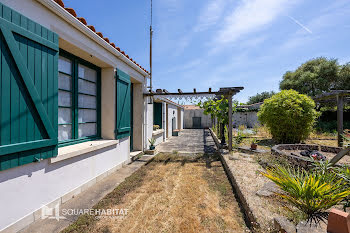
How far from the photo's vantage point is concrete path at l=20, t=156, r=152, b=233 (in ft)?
7.26

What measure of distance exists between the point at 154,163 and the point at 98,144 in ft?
7.48

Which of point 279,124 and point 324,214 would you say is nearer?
point 324,214

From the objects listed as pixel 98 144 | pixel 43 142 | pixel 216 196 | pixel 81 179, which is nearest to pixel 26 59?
pixel 43 142

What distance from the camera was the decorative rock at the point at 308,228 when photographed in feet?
5.63

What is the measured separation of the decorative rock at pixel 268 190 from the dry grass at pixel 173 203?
0.54 metres

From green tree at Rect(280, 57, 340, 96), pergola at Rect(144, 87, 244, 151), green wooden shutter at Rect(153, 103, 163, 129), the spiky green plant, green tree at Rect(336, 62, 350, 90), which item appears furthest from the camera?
green tree at Rect(280, 57, 340, 96)

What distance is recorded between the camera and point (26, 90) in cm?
223

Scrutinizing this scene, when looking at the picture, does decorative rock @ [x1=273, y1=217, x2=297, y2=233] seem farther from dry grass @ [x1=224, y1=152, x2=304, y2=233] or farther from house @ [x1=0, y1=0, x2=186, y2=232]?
house @ [x1=0, y1=0, x2=186, y2=232]

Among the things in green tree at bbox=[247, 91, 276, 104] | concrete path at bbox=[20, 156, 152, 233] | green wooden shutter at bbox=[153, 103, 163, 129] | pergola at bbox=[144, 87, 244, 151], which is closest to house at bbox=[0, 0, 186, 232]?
concrete path at bbox=[20, 156, 152, 233]

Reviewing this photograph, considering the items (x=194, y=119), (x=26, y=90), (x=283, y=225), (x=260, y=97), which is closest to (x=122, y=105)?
(x=26, y=90)

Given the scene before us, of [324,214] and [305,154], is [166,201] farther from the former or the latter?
[305,154]

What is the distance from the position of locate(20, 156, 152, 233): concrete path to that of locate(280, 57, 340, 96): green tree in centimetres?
2301

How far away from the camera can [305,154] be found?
4.84 m

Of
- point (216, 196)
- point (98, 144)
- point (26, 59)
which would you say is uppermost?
point (26, 59)
